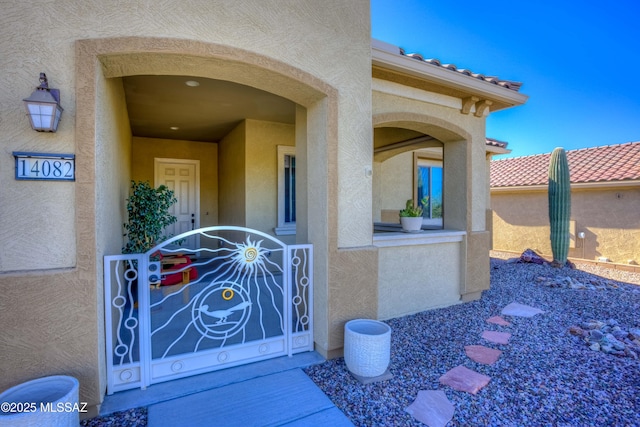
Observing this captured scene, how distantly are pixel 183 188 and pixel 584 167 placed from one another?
14.8m

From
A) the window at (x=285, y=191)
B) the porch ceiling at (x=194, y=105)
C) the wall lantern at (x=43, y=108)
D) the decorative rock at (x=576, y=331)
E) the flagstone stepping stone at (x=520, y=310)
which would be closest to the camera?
the wall lantern at (x=43, y=108)

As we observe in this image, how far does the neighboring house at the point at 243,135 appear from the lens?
248 centimetres

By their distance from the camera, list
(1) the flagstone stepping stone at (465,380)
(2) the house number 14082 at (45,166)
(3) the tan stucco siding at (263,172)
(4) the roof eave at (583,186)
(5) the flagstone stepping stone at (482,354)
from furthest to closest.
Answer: (4) the roof eave at (583,186) → (3) the tan stucco siding at (263,172) → (5) the flagstone stepping stone at (482,354) → (1) the flagstone stepping stone at (465,380) → (2) the house number 14082 at (45,166)

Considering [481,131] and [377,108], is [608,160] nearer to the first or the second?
[481,131]

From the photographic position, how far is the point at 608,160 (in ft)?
38.0

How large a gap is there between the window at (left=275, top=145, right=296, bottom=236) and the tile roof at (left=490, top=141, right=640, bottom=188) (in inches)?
405

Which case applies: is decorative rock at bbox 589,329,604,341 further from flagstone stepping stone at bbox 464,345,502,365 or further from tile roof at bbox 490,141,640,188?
tile roof at bbox 490,141,640,188

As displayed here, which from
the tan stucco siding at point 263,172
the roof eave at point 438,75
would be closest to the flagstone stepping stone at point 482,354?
the roof eave at point 438,75

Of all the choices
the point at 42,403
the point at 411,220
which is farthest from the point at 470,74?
the point at 42,403

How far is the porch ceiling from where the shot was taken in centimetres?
518

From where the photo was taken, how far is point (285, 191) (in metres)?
7.75

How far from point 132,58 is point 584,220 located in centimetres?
1429

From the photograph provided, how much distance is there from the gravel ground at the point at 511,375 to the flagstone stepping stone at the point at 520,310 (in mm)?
144

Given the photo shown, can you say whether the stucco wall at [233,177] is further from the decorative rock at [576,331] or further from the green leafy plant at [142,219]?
the decorative rock at [576,331]
